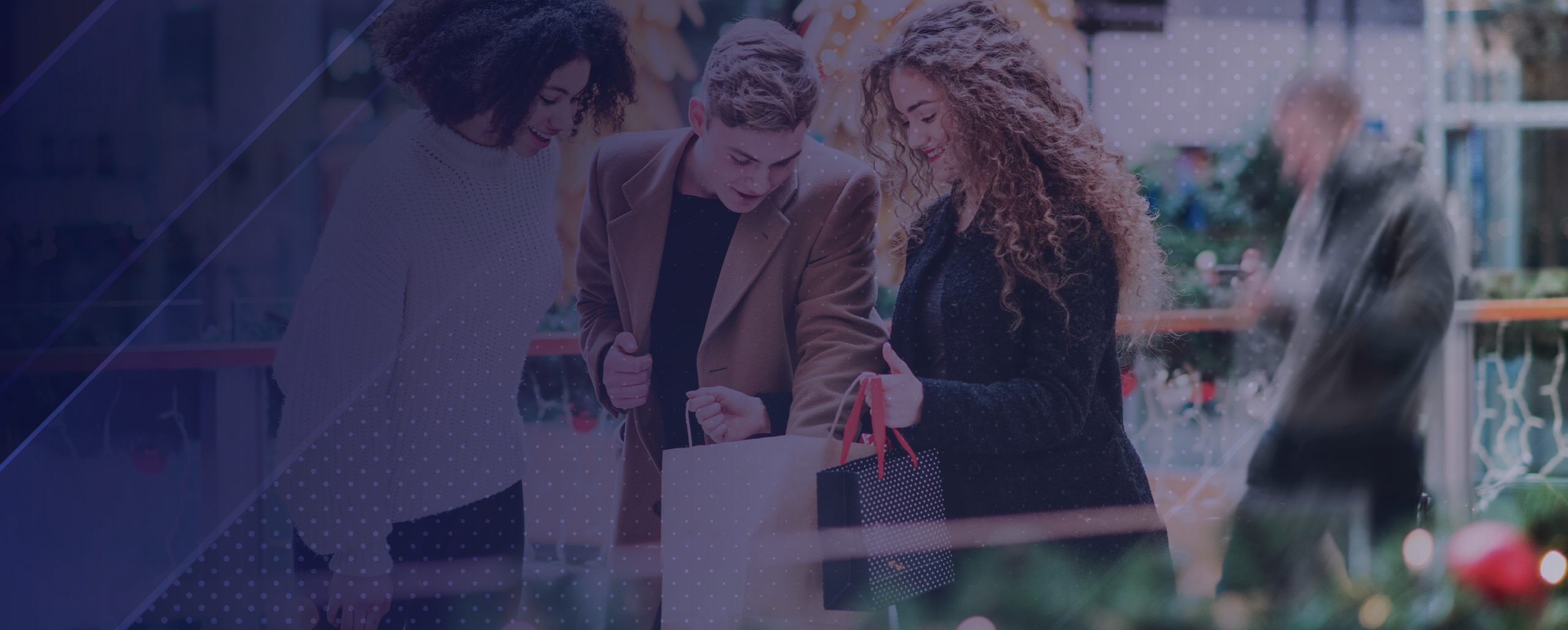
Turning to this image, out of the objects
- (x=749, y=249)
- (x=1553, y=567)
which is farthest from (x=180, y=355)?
(x=1553, y=567)

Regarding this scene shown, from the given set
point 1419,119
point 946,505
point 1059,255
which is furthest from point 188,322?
point 1419,119

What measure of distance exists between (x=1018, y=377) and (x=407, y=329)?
3.58 ft

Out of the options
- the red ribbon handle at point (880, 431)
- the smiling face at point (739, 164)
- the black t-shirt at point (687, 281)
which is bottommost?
the red ribbon handle at point (880, 431)

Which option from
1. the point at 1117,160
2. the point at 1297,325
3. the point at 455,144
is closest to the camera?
the point at 455,144

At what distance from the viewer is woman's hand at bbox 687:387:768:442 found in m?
2.11

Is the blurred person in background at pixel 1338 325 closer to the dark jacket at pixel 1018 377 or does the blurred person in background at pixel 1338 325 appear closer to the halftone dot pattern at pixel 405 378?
the dark jacket at pixel 1018 377

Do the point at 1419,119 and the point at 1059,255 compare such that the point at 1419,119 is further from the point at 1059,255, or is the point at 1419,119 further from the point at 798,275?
the point at 798,275

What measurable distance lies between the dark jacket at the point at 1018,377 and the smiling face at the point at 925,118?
79mm

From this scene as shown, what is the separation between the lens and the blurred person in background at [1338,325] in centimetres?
265

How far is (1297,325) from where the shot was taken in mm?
2660

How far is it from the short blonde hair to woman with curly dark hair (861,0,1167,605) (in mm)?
152

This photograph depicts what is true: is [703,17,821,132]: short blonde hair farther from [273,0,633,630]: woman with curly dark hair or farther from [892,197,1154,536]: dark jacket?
[892,197,1154,536]: dark jacket

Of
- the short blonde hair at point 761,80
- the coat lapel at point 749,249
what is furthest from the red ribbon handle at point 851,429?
the short blonde hair at point 761,80

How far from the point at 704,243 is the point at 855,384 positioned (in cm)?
A: 38
